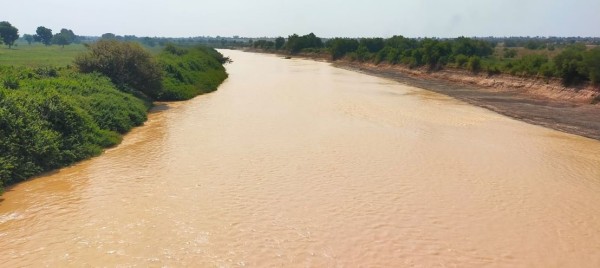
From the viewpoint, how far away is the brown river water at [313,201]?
26.0ft

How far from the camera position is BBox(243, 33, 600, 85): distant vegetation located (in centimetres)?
2803

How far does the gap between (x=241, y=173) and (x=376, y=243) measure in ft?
16.2

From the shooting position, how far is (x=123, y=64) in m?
22.6

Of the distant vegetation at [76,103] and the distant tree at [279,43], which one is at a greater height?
the distant tree at [279,43]

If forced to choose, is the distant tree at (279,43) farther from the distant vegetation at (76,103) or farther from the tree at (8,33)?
the distant vegetation at (76,103)

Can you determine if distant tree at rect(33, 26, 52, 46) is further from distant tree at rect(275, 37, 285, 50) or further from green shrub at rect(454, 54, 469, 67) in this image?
green shrub at rect(454, 54, 469, 67)

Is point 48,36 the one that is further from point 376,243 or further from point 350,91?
point 376,243

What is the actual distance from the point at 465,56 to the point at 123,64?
3063 cm

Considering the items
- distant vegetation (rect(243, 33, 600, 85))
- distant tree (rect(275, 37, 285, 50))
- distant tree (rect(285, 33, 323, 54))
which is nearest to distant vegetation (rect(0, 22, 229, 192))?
distant vegetation (rect(243, 33, 600, 85))

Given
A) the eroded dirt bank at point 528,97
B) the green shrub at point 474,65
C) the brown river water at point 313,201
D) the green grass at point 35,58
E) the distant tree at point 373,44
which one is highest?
the distant tree at point 373,44

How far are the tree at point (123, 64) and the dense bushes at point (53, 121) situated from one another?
305cm

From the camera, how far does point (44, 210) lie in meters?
9.34

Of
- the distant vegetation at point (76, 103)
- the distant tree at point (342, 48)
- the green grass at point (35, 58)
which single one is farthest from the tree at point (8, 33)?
the distant vegetation at point (76, 103)

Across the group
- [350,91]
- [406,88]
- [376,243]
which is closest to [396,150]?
[376,243]
